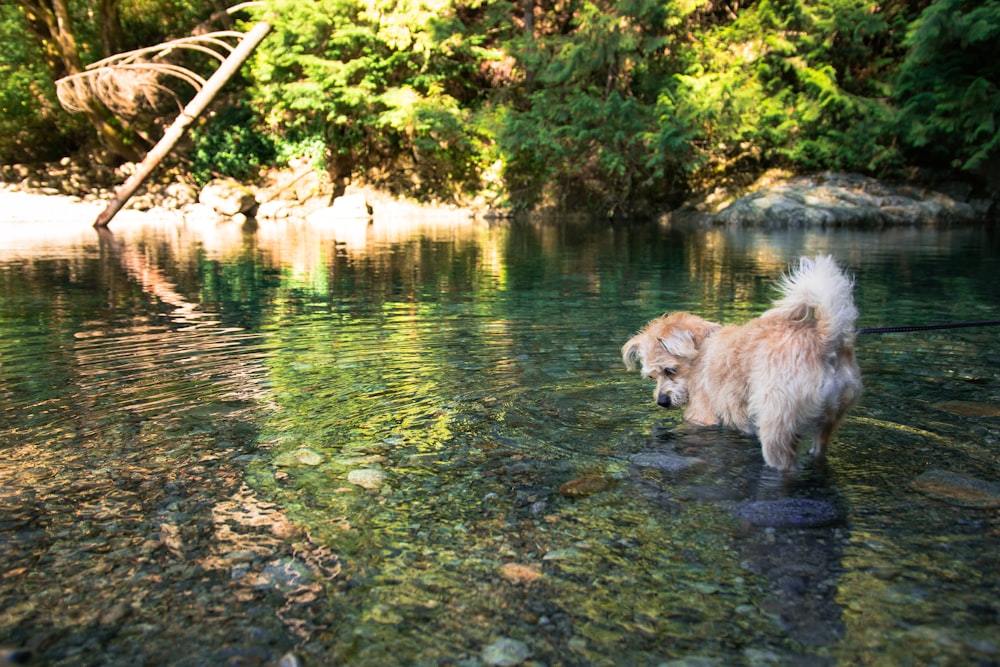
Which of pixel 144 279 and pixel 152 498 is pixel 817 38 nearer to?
pixel 144 279

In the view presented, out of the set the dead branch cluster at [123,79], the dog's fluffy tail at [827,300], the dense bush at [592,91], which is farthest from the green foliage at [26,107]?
the dog's fluffy tail at [827,300]

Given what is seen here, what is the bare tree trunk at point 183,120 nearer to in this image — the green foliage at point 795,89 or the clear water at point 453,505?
the green foliage at point 795,89

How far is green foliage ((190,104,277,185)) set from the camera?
31625mm

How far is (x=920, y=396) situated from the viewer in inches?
203

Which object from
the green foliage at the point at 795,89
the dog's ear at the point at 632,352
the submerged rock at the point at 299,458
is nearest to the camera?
the submerged rock at the point at 299,458

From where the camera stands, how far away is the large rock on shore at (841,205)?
24.2 metres

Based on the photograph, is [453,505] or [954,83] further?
[954,83]

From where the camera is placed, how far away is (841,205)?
2466cm

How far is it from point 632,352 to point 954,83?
24.6 metres

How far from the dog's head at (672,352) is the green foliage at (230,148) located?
98.0 feet

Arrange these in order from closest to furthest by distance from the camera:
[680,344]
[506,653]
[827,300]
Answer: [506,653]
[827,300]
[680,344]

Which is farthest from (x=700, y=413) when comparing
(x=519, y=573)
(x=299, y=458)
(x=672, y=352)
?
(x=299, y=458)

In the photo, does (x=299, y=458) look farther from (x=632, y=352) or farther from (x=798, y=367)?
(x=798, y=367)

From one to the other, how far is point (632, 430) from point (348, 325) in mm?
4192
